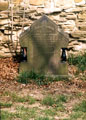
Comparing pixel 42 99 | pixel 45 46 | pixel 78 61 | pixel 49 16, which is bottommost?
pixel 42 99

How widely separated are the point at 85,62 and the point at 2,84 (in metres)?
2.41

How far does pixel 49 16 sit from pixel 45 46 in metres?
1.47

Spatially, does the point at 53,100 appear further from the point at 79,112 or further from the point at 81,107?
the point at 79,112

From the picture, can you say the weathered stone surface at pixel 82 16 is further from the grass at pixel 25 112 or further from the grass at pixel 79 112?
the grass at pixel 25 112

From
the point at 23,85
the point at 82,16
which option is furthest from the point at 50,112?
the point at 82,16

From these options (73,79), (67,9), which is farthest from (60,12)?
(73,79)

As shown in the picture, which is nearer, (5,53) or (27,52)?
(27,52)

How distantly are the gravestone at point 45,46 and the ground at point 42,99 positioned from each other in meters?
0.44

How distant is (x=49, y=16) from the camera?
8477mm

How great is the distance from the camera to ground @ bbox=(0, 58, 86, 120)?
196 inches

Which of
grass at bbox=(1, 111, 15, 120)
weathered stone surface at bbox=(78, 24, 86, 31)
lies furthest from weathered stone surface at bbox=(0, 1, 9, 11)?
grass at bbox=(1, 111, 15, 120)

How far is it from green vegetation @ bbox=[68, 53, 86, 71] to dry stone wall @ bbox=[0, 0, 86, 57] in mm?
304

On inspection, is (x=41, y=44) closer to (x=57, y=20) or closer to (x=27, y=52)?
(x=27, y=52)

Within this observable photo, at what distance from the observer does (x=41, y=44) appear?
7.29 m
